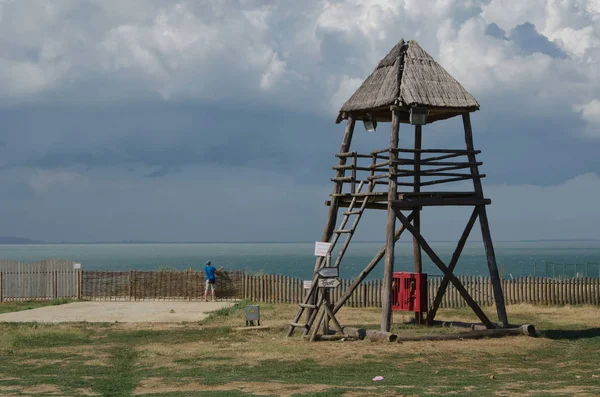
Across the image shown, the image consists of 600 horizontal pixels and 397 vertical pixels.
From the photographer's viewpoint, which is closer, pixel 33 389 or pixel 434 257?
pixel 33 389

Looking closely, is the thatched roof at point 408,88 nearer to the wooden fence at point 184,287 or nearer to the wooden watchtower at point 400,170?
the wooden watchtower at point 400,170

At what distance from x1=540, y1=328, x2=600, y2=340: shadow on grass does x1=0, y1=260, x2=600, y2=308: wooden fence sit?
9.60 m

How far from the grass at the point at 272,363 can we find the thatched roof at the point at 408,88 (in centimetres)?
606

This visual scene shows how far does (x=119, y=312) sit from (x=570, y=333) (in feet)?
53.4

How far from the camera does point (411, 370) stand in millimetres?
16156

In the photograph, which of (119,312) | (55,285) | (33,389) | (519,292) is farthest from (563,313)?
(55,285)

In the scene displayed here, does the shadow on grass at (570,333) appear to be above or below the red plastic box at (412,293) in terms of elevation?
below

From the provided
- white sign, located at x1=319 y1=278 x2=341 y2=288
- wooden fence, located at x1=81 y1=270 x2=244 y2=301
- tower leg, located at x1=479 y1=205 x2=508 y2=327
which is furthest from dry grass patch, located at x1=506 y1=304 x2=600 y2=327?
wooden fence, located at x1=81 y1=270 x2=244 y2=301

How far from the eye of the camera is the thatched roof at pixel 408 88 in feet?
72.0

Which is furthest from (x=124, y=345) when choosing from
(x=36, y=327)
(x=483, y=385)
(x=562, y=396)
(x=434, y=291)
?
(x=434, y=291)

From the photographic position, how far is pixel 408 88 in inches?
868

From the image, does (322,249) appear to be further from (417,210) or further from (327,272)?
(417,210)

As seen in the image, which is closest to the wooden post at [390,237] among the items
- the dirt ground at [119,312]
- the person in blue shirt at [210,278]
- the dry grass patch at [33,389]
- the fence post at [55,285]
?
the dry grass patch at [33,389]

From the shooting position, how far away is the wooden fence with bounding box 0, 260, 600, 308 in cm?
3350
